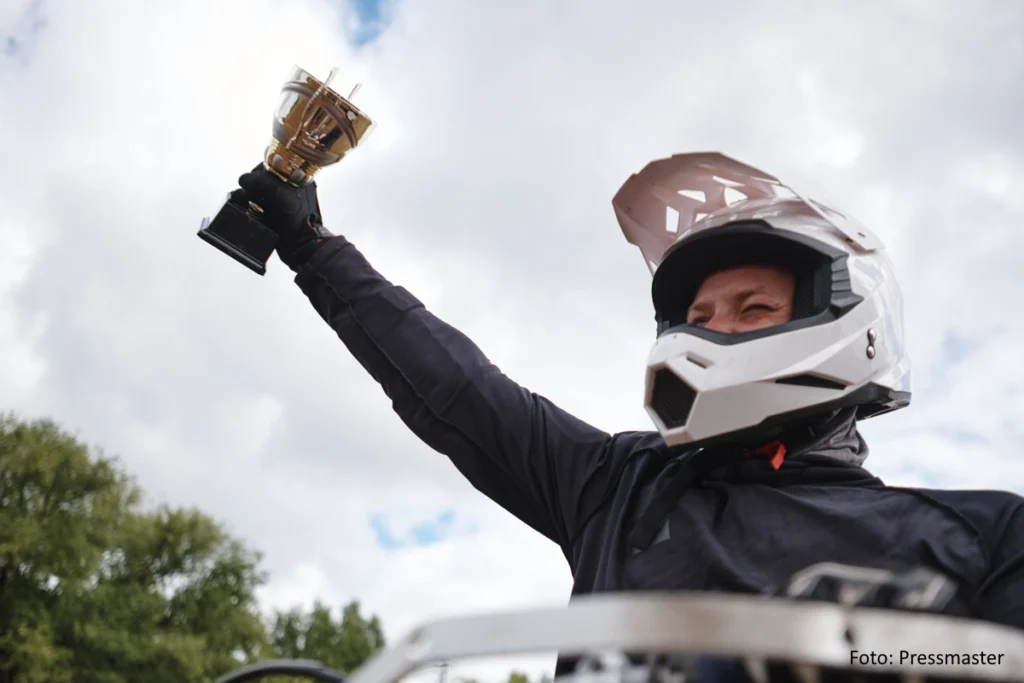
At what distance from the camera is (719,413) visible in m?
3.01

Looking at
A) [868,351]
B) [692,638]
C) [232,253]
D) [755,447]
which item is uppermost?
[232,253]

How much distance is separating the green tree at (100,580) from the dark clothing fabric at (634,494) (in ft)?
108

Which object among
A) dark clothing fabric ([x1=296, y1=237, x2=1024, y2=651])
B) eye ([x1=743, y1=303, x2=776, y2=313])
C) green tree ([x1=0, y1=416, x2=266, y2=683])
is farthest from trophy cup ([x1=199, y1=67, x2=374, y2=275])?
green tree ([x1=0, y1=416, x2=266, y2=683])

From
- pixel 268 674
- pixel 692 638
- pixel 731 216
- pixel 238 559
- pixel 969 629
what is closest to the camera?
pixel 692 638

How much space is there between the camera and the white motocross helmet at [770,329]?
3016 millimetres

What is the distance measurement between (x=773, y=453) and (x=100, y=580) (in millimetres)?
37049

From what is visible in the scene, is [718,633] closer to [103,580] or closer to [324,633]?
[103,580]

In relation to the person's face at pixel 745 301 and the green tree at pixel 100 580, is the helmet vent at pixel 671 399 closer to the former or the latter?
the person's face at pixel 745 301

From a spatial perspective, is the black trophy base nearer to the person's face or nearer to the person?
the person

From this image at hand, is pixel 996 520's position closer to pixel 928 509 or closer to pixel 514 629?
pixel 928 509

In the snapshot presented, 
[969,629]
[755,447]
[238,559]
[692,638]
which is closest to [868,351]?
[755,447]

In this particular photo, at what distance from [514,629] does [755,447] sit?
6.38 ft

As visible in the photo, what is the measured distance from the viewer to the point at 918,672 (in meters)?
1.36

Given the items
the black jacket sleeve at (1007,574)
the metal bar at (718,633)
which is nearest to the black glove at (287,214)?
the black jacket sleeve at (1007,574)
